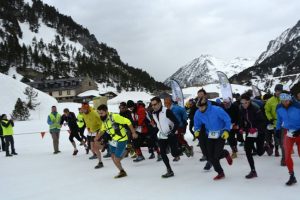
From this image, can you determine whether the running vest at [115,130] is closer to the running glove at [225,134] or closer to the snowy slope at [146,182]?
the snowy slope at [146,182]

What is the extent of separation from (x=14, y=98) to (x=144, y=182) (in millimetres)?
46039

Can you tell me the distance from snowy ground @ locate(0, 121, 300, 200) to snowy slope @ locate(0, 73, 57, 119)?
3712cm

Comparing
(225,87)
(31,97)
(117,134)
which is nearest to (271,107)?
(117,134)

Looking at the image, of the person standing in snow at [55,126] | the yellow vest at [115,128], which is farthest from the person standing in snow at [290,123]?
the person standing in snow at [55,126]

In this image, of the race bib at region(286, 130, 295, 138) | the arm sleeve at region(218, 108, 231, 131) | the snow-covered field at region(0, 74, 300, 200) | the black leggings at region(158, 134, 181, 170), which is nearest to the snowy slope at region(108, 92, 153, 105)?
the snow-covered field at region(0, 74, 300, 200)

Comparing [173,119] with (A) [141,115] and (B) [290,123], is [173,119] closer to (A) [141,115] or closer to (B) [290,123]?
(B) [290,123]

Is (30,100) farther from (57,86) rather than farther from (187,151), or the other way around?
(57,86)

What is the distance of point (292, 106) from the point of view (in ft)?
21.6

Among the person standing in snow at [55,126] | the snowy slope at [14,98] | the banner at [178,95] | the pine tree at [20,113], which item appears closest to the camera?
the person standing in snow at [55,126]

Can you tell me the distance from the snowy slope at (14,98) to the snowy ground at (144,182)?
37124 mm

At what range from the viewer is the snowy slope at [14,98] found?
154 feet

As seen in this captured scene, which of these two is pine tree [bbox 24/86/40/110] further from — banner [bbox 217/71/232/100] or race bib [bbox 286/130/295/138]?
race bib [bbox 286/130/295/138]

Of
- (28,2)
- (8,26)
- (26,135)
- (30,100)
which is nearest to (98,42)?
(28,2)

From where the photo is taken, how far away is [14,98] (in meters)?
50.0
